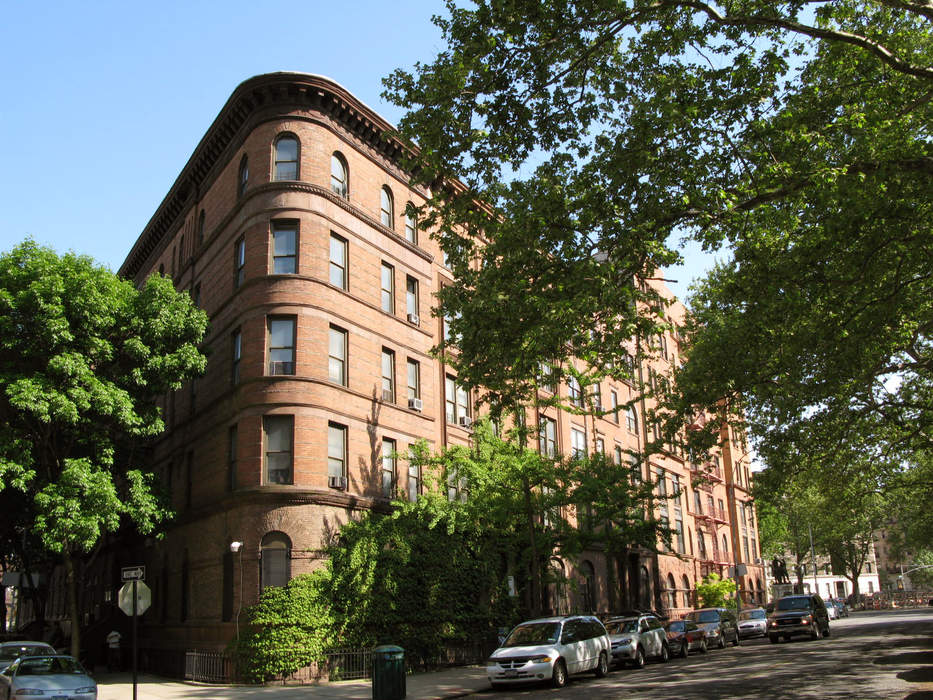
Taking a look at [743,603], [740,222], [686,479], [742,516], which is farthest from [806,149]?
[742,516]

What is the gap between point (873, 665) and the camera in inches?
731

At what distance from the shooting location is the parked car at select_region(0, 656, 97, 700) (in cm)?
1702

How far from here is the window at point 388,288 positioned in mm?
29359

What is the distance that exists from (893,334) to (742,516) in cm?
5080

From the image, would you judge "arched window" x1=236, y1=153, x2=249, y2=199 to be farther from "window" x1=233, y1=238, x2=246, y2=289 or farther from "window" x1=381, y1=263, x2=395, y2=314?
"window" x1=381, y1=263, x2=395, y2=314

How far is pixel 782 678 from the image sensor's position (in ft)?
55.5

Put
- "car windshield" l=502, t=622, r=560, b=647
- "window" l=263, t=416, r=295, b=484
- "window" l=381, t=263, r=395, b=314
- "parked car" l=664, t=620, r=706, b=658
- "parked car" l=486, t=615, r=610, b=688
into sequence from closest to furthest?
"parked car" l=486, t=615, r=610, b=688 < "car windshield" l=502, t=622, r=560, b=647 < "window" l=263, t=416, r=295, b=484 < "parked car" l=664, t=620, r=706, b=658 < "window" l=381, t=263, r=395, b=314

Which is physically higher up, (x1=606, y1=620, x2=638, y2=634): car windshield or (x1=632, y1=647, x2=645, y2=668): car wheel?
(x1=606, y1=620, x2=638, y2=634): car windshield

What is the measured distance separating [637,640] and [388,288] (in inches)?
596

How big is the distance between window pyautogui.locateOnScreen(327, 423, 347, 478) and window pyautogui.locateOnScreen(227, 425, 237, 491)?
346 cm

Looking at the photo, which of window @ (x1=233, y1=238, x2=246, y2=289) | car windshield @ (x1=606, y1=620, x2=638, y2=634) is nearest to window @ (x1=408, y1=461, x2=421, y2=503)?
car windshield @ (x1=606, y1=620, x2=638, y2=634)

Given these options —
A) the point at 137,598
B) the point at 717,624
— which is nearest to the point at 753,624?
the point at 717,624

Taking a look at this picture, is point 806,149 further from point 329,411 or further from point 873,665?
point 329,411

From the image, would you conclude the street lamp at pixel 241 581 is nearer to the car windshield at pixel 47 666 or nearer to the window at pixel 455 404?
the car windshield at pixel 47 666
